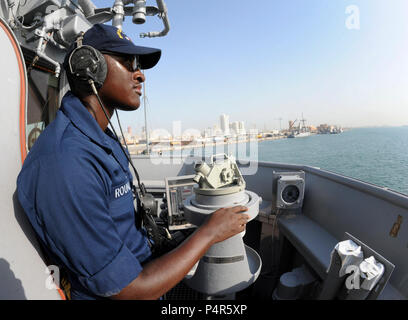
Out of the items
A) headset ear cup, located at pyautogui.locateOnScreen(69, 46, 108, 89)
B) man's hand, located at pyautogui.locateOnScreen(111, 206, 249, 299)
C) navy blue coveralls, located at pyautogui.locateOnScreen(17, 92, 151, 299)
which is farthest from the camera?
headset ear cup, located at pyautogui.locateOnScreen(69, 46, 108, 89)

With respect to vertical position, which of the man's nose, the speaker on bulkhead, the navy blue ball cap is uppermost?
the navy blue ball cap

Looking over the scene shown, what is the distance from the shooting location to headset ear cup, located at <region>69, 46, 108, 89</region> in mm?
875

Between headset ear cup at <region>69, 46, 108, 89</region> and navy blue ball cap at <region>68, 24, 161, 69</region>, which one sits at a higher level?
navy blue ball cap at <region>68, 24, 161, 69</region>

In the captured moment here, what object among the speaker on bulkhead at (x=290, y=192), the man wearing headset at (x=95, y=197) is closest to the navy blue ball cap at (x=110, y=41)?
the man wearing headset at (x=95, y=197)

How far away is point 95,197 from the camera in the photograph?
0.67 m

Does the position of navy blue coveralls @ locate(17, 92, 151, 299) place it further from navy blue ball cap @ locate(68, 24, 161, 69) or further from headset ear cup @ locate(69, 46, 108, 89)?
navy blue ball cap @ locate(68, 24, 161, 69)

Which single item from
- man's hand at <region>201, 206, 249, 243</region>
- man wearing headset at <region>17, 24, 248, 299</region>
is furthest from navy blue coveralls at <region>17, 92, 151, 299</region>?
man's hand at <region>201, 206, 249, 243</region>

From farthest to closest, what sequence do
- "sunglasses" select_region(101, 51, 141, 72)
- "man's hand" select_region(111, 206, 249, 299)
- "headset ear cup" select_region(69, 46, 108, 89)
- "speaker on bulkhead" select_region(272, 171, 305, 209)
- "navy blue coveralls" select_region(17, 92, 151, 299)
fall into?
"speaker on bulkhead" select_region(272, 171, 305, 209) < "sunglasses" select_region(101, 51, 141, 72) < "headset ear cup" select_region(69, 46, 108, 89) < "man's hand" select_region(111, 206, 249, 299) < "navy blue coveralls" select_region(17, 92, 151, 299)

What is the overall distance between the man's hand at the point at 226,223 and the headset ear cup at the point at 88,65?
2.52 feet

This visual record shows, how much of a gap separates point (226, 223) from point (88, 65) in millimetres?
865

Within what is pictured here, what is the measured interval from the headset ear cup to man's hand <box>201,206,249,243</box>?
0.77 metres

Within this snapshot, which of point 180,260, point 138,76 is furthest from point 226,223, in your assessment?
point 138,76

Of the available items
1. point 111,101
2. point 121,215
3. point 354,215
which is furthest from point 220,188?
point 354,215

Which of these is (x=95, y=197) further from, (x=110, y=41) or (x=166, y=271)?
(x=110, y=41)
